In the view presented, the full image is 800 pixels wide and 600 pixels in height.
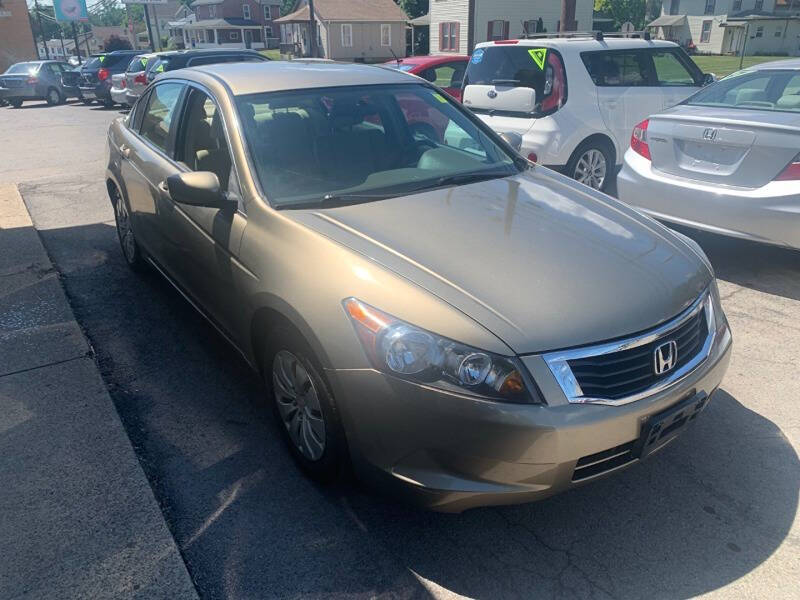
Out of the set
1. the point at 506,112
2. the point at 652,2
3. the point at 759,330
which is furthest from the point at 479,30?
the point at 759,330

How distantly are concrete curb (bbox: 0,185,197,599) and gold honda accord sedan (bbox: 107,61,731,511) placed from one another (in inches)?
28.2

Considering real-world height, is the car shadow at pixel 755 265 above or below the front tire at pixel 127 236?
below

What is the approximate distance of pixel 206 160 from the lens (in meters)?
3.77

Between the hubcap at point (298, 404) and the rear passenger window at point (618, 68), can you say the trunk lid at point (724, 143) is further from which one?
the hubcap at point (298, 404)

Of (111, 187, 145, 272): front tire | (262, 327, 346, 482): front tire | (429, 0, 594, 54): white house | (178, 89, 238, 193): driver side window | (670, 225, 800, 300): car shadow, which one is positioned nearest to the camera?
(262, 327, 346, 482): front tire

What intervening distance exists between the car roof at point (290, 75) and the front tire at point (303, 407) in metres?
1.54

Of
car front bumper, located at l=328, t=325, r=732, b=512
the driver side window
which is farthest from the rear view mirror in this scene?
car front bumper, located at l=328, t=325, r=732, b=512

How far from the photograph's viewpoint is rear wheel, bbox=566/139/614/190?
7.30 metres

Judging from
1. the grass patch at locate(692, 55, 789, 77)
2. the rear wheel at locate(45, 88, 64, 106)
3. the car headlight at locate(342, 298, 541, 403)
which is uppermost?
the car headlight at locate(342, 298, 541, 403)

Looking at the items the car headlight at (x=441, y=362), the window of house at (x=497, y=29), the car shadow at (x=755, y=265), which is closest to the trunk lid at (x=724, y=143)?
the car shadow at (x=755, y=265)

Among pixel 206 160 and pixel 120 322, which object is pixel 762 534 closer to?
pixel 206 160

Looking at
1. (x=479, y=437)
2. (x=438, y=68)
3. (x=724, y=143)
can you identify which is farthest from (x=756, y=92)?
(x=438, y=68)

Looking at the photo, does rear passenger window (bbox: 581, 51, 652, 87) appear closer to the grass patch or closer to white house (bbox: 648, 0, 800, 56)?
the grass patch

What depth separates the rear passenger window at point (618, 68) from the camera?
736cm
